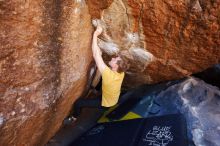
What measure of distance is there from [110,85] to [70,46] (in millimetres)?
611

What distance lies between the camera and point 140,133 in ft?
12.3

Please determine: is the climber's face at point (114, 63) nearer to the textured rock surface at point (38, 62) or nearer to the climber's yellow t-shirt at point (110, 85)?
the climber's yellow t-shirt at point (110, 85)

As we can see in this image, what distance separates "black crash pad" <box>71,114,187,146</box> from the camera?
359 centimetres

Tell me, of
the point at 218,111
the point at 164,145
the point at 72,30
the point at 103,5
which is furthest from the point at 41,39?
the point at 218,111

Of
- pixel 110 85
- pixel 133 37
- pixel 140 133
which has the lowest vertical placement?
pixel 140 133

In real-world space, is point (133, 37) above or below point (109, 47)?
above

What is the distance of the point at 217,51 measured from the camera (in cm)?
353

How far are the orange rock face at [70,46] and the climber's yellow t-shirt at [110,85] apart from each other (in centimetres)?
27

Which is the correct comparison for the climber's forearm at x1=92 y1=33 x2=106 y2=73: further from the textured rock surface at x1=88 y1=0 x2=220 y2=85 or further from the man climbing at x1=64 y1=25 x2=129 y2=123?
the textured rock surface at x1=88 y1=0 x2=220 y2=85

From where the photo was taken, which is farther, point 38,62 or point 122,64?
point 122,64

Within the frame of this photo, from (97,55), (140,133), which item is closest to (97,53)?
(97,55)

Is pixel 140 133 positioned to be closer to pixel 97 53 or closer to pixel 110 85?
pixel 110 85

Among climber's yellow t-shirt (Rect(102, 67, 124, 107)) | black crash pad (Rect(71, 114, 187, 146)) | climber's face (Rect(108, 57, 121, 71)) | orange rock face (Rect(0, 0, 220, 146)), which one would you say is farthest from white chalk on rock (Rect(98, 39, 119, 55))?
black crash pad (Rect(71, 114, 187, 146))

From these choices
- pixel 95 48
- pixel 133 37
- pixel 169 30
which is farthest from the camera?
pixel 95 48
